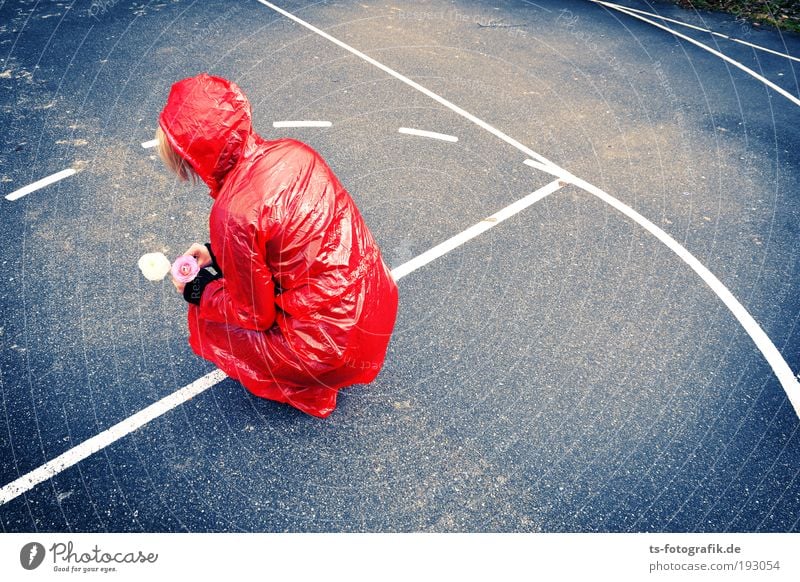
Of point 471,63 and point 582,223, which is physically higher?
point 471,63

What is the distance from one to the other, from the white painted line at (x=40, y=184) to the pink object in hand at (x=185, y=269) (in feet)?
8.87

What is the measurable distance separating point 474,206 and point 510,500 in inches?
104

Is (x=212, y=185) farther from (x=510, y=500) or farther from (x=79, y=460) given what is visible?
(x=510, y=500)

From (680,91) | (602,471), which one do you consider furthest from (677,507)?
(680,91)

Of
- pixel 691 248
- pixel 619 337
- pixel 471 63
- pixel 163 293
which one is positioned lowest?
pixel 163 293

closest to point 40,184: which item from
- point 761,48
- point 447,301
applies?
point 447,301

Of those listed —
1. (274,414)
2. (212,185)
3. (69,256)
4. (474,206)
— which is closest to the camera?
(212,185)

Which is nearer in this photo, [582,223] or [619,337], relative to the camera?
[619,337]

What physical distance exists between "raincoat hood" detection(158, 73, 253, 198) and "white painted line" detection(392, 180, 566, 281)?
6.12ft

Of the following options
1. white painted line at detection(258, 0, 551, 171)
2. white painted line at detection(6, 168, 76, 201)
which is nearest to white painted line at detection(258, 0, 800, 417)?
white painted line at detection(258, 0, 551, 171)

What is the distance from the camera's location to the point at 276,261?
9.29 ft

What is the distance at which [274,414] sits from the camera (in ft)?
11.4

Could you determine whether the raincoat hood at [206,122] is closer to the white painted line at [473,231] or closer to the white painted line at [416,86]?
the white painted line at [473,231]

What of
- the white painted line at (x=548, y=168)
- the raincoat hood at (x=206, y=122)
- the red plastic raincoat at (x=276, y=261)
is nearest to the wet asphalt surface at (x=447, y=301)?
the white painted line at (x=548, y=168)
